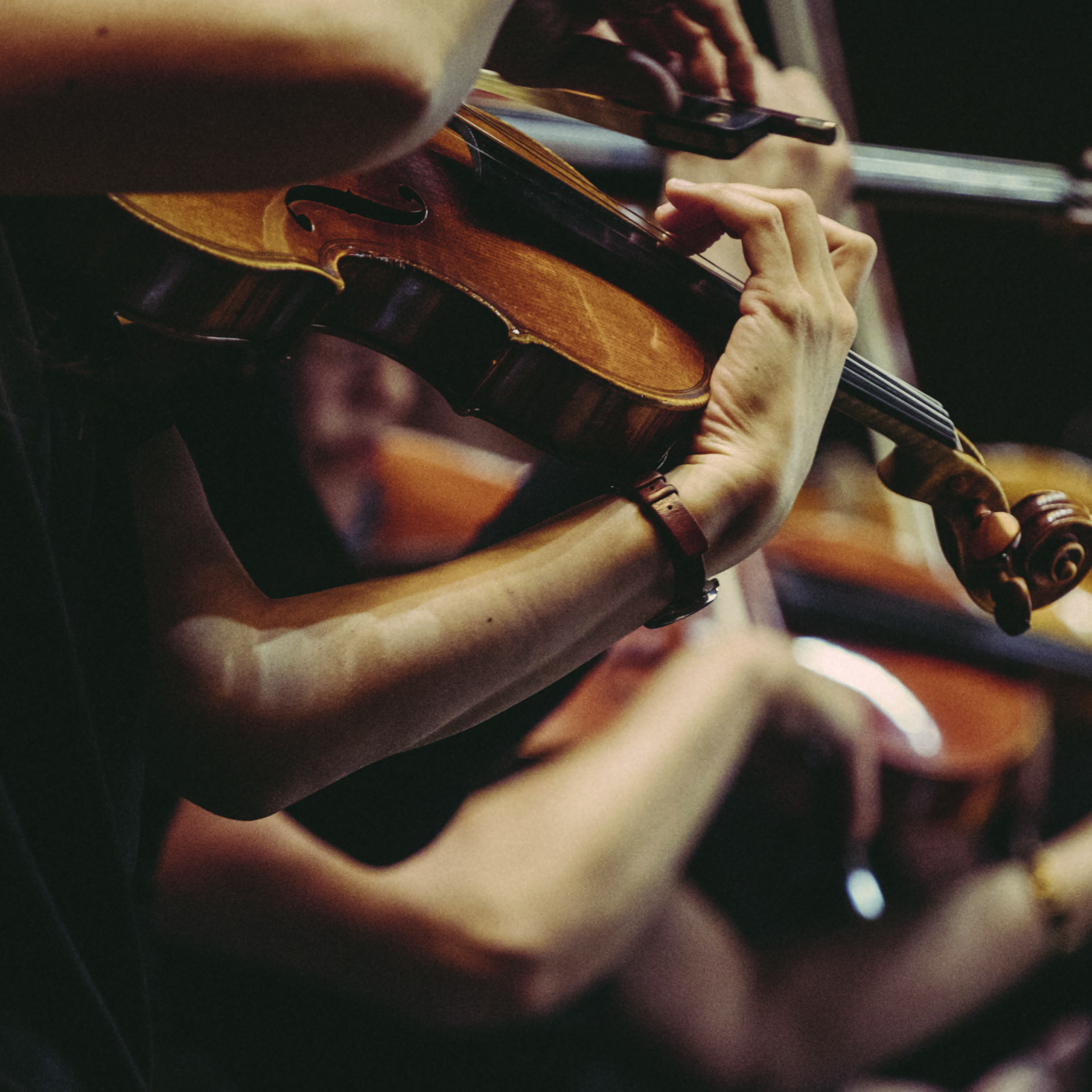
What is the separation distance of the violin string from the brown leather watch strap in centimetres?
16

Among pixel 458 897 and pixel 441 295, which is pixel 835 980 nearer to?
pixel 458 897

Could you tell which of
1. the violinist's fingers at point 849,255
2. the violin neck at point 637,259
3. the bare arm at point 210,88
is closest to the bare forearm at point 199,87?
the bare arm at point 210,88

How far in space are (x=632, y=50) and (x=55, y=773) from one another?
0.52m

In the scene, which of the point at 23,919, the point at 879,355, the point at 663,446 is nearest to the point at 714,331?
the point at 663,446

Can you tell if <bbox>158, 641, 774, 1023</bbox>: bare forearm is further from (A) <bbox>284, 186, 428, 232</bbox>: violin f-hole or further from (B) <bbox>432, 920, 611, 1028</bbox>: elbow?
(A) <bbox>284, 186, 428, 232</bbox>: violin f-hole

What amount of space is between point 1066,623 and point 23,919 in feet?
5.55

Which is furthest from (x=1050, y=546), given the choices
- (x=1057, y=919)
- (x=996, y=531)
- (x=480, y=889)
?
(x=1057, y=919)

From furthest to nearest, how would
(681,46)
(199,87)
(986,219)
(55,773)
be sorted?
1. (986,219)
2. (681,46)
3. (55,773)
4. (199,87)

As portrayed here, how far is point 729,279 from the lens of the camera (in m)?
0.56

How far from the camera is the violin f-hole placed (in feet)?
1.29

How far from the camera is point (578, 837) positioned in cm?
81

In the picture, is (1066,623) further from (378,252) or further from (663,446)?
(378,252)

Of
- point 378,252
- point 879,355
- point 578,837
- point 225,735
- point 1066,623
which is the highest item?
point 378,252

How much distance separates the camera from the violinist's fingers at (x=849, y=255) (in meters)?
0.56
